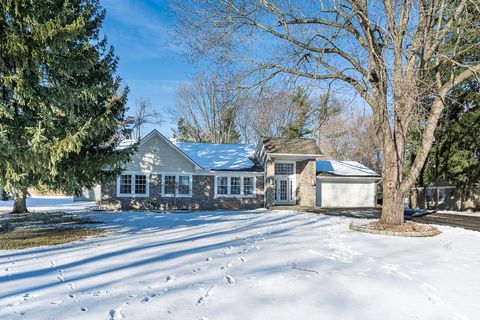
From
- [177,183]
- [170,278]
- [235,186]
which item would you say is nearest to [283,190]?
[235,186]

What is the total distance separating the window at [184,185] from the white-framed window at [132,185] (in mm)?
1832

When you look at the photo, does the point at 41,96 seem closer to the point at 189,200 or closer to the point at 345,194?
the point at 189,200

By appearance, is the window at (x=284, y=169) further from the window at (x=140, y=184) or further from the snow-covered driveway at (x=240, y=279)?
the snow-covered driveway at (x=240, y=279)

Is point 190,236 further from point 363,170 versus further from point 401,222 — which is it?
point 363,170

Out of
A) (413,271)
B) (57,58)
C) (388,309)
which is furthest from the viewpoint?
(57,58)

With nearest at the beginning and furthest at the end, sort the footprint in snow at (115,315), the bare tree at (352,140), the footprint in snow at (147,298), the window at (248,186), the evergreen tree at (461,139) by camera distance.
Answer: the footprint in snow at (115,315) → the footprint in snow at (147,298) → the evergreen tree at (461,139) → the window at (248,186) → the bare tree at (352,140)

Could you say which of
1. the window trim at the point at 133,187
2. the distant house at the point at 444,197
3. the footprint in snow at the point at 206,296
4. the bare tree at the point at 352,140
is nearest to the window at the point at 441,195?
the distant house at the point at 444,197

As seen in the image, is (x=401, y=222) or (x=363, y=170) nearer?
(x=401, y=222)

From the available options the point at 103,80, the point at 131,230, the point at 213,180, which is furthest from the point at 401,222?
the point at 213,180

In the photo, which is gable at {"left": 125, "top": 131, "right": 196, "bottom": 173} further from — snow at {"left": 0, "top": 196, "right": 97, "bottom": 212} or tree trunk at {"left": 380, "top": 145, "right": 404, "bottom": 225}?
tree trunk at {"left": 380, "top": 145, "right": 404, "bottom": 225}

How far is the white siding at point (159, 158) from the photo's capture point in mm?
20984

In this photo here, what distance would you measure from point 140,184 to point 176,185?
80.7 inches

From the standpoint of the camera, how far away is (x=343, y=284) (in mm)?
5340

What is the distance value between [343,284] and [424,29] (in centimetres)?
924
